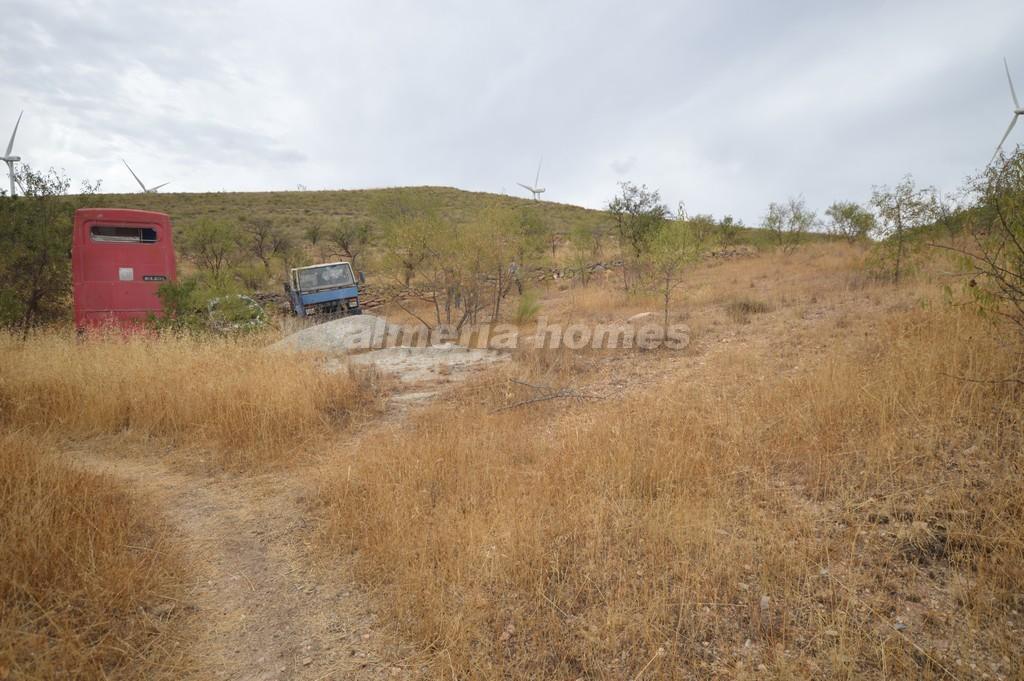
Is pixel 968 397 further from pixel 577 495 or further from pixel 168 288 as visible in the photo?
pixel 168 288

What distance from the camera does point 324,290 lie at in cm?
1364

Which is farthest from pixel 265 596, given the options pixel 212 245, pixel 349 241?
pixel 349 241

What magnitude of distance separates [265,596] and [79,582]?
0.93m

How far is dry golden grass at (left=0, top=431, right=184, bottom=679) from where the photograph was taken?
2.06 meters

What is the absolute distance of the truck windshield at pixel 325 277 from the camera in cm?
1371

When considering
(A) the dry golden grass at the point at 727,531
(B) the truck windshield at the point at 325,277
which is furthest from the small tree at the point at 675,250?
(B) the truck windshield at the point at 325,277

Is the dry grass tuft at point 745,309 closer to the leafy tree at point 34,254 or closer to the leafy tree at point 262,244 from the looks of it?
the leafy tree at point 34,254

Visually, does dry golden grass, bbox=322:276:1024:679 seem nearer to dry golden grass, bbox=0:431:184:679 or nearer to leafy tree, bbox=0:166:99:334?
dry golden grass, bbox=0:431:184:679

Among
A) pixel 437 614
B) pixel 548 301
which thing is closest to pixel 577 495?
pixel 437 614

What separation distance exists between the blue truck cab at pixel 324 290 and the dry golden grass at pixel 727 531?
9.93 meters

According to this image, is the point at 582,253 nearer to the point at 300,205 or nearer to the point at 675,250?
the point at 675,250

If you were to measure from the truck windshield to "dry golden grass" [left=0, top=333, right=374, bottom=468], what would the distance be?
7116 millimetres

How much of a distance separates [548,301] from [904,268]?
9936 millimetres

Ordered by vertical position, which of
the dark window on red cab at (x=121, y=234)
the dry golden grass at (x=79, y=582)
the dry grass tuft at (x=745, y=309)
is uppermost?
the dark window on red cab at (x=121, y=234)
